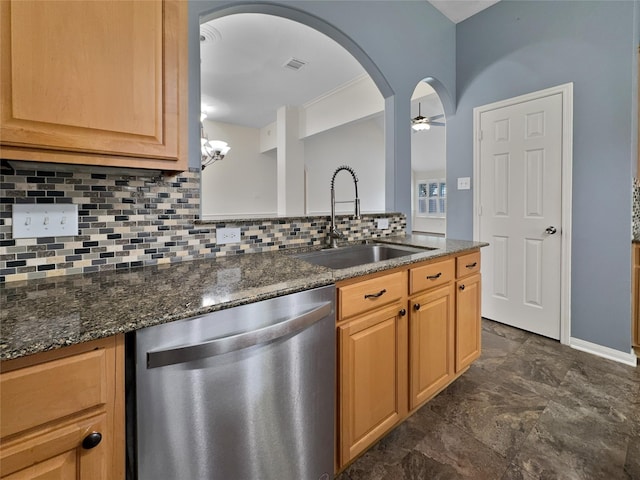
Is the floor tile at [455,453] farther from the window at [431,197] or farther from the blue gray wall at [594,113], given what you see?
the window at [431,197]

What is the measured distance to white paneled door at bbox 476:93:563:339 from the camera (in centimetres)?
262

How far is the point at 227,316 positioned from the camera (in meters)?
0.90

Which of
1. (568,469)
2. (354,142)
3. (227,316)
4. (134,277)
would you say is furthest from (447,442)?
(354,142)

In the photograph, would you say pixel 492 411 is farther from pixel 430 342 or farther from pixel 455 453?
pixel 430 342

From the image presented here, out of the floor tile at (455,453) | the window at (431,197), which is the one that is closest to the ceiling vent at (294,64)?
the floor tile at (455,453)

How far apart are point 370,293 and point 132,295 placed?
2.78 feet

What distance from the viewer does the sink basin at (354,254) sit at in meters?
1.83

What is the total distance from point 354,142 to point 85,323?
6.84 m

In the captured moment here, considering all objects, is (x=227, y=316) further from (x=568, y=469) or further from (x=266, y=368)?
(x=568, y=469)

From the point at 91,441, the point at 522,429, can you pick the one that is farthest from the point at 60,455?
the point at 522,429

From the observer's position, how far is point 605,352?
7.84 ft

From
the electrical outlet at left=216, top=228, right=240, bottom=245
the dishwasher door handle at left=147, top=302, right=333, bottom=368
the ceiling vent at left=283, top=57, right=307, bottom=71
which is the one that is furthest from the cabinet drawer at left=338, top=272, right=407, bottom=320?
the ceiling vent at left=283, top=57, right=307, bottom=71

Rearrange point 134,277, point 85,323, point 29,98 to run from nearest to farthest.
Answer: point 85,323 < point 29,98 < point 134,277

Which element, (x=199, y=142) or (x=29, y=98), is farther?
(x=199, y=142)
